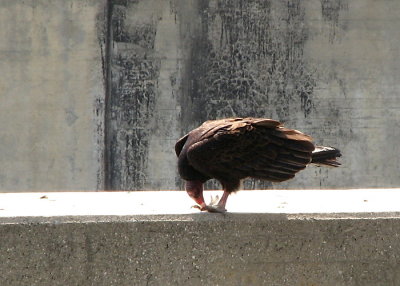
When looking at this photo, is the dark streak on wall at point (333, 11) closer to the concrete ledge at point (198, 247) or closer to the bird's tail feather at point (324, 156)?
the bird's tail feather at point (324, 156)

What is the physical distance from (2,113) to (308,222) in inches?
301

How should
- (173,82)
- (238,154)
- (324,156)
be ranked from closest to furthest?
(238,154), (324,156), (173,82)

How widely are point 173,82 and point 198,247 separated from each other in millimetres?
7113

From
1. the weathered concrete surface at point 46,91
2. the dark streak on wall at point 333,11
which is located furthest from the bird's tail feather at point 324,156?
the dark streak on wall at point 333,11

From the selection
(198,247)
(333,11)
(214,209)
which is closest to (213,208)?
(214,209)

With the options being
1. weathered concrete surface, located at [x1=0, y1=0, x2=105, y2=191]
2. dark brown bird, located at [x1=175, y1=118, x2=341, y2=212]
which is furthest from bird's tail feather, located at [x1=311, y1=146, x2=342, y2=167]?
weathered concrete surface, located at [x1=0, y1=0, x2=105, y2=191]

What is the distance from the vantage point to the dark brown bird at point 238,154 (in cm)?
393

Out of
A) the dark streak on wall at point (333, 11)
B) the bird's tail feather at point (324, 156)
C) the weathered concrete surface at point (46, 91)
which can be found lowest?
the weathered concrete surface at point (46, 91)

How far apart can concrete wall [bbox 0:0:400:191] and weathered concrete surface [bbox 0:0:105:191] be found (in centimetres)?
1

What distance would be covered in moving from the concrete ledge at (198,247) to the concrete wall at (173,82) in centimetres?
680

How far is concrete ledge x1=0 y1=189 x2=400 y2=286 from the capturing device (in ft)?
12.1

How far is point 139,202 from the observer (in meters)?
4.20

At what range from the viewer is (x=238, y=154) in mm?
3977

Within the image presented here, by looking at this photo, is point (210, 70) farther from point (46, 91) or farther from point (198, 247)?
point (198, 247)
